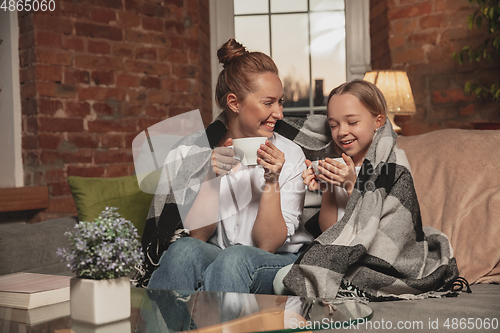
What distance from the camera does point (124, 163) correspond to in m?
2.64

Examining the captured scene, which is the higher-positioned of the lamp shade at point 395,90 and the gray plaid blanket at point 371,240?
the lamp shade at point 395,90

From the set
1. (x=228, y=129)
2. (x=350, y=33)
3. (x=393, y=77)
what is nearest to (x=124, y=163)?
(x=228, y=129)

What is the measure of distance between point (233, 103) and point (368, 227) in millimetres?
621

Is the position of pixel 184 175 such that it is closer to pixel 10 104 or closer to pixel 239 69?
pixel 239 69

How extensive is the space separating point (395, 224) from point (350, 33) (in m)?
2.25

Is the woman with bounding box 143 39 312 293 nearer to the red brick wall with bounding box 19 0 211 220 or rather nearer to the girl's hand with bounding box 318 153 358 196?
the girl's hand with bounding box 318 153 358 196

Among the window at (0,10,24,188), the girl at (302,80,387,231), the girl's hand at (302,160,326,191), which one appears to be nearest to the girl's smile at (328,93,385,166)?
the girl at (302,80,387,231)

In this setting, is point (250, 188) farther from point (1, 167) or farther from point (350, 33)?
point (350, 33)

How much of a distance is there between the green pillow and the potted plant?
2.92 ft

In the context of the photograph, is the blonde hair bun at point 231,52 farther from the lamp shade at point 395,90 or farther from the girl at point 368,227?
the lamp shade at point 395,90

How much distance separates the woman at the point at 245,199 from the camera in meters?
1.22

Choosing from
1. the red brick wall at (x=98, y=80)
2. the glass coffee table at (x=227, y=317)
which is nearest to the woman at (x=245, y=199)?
the glass coffee table at (x=227, y=317)

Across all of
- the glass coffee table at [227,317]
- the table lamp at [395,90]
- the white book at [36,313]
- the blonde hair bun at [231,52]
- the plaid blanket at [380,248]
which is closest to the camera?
the glass coffee table at [227,317]

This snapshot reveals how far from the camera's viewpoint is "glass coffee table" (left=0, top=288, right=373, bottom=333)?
2.60ft
